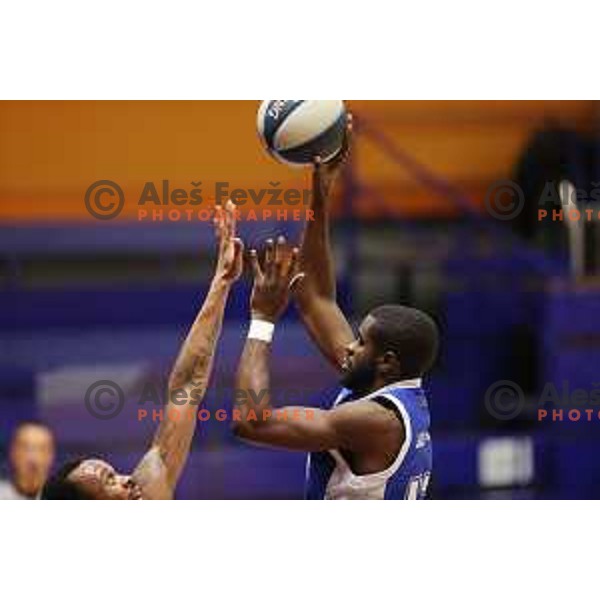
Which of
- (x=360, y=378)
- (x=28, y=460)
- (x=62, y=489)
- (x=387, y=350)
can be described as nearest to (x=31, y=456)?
(x=28, y=460)

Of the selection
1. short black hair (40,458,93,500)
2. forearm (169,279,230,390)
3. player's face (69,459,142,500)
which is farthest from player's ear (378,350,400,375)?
short black hair (40,458,93,500)

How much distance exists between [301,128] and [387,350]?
778mm

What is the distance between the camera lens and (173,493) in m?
5.64

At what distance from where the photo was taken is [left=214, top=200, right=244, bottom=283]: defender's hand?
5.64m

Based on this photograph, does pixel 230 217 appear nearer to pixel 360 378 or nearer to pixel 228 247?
pixel 228 247

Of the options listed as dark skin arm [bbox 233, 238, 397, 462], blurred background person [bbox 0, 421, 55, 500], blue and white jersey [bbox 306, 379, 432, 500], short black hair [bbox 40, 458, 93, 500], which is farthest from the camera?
blurred background person [bbox 0, 421, 55, 500]

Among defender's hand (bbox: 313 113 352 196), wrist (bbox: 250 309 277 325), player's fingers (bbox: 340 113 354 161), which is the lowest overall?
wrist (bbox: 250 309 277 325)

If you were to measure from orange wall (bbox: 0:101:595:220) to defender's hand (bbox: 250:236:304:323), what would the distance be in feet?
0.82

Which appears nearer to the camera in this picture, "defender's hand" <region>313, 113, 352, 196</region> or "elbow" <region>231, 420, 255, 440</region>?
"elbow" <region>231, 420, 255, 440</region>

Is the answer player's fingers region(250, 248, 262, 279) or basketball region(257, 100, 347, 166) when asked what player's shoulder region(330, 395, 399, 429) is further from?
basketball region(257, 100, 347, 166)

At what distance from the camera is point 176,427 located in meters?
5.70

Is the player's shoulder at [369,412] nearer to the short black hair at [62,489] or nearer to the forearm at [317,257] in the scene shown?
the forearm at [317,257]
